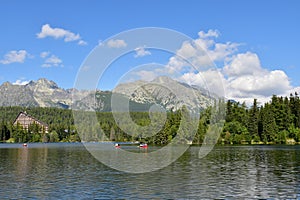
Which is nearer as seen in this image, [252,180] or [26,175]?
[252,180]

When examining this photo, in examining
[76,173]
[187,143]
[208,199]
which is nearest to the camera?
[208,199]

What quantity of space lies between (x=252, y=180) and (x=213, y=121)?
495 ft

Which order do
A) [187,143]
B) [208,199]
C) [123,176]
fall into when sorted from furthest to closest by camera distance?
[187,143] < [123,176] < [208,199]

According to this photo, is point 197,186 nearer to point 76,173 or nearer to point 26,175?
point 76,173

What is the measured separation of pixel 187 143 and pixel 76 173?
139m

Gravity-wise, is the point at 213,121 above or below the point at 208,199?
above

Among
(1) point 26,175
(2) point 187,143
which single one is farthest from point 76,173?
(2) point 187,143

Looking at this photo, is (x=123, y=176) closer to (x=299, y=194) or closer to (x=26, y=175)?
(x=26, y=175)

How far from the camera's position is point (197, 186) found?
44.0m

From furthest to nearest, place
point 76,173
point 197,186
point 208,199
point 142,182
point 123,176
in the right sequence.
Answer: point 76,173, point 123,176, point 142,182, point 197,186, point 208,199

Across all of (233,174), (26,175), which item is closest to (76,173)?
(26,175)

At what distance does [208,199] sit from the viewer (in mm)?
36219

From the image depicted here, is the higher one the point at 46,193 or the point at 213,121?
the point at 213,121

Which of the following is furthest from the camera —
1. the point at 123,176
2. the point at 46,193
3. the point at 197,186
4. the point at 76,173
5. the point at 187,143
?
the point at 187,143
